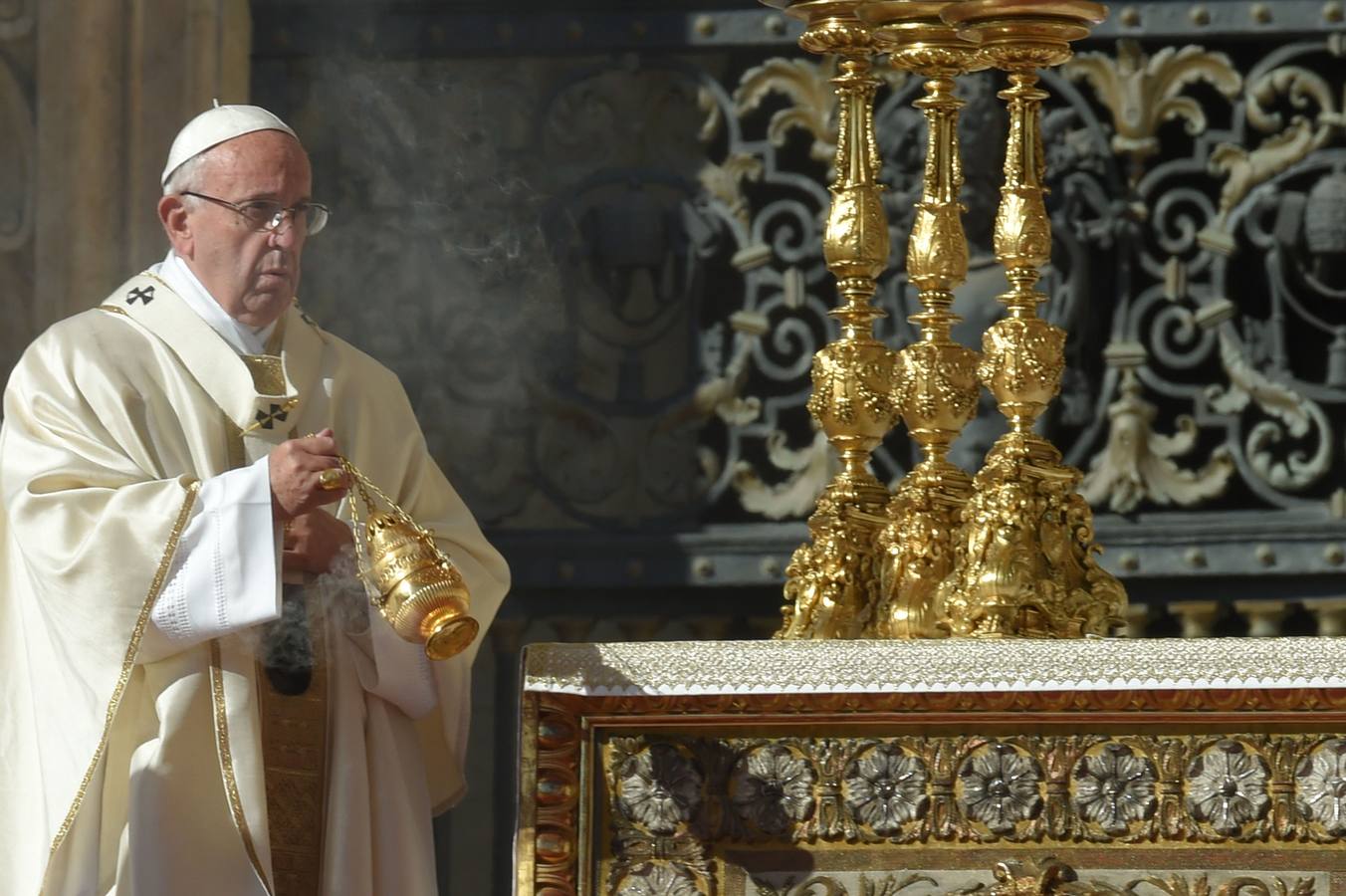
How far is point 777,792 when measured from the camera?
4910mm

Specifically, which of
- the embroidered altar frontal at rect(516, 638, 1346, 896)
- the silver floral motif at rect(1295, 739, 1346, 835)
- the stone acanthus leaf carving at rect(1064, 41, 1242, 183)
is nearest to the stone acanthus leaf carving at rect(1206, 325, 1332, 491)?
the stone acanthus leaf carving at rect(1064, 41, 1242, 183)

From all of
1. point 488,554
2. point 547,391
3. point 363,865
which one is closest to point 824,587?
point 488,554

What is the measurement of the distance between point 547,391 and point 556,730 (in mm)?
2153

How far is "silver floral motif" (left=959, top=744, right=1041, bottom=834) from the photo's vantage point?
4871 millimetres

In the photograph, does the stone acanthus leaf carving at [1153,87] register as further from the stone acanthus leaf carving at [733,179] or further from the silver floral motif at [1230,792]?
the silver floral motif at [1230,792]

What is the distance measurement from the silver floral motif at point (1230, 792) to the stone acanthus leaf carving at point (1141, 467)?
6.46 ft

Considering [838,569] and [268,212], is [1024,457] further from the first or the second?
[268,212]

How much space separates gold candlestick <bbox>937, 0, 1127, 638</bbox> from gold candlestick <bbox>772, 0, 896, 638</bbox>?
6.6 inches

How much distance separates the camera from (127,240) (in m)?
6.55

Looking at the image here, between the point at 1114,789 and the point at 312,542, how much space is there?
1150 mm

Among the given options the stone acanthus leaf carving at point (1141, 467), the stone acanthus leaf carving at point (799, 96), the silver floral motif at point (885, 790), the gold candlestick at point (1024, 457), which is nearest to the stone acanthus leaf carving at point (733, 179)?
the stone acanthus leaf carving at point (799, 96)

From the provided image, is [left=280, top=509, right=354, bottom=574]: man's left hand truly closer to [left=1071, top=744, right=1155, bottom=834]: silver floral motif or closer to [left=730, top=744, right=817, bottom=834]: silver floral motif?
[left=730, top=744, right=817, bottom=834]: silver floral motif

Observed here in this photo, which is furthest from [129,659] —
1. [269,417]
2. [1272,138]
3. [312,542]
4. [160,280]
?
[1272,138]

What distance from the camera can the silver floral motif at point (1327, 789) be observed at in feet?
15.8
